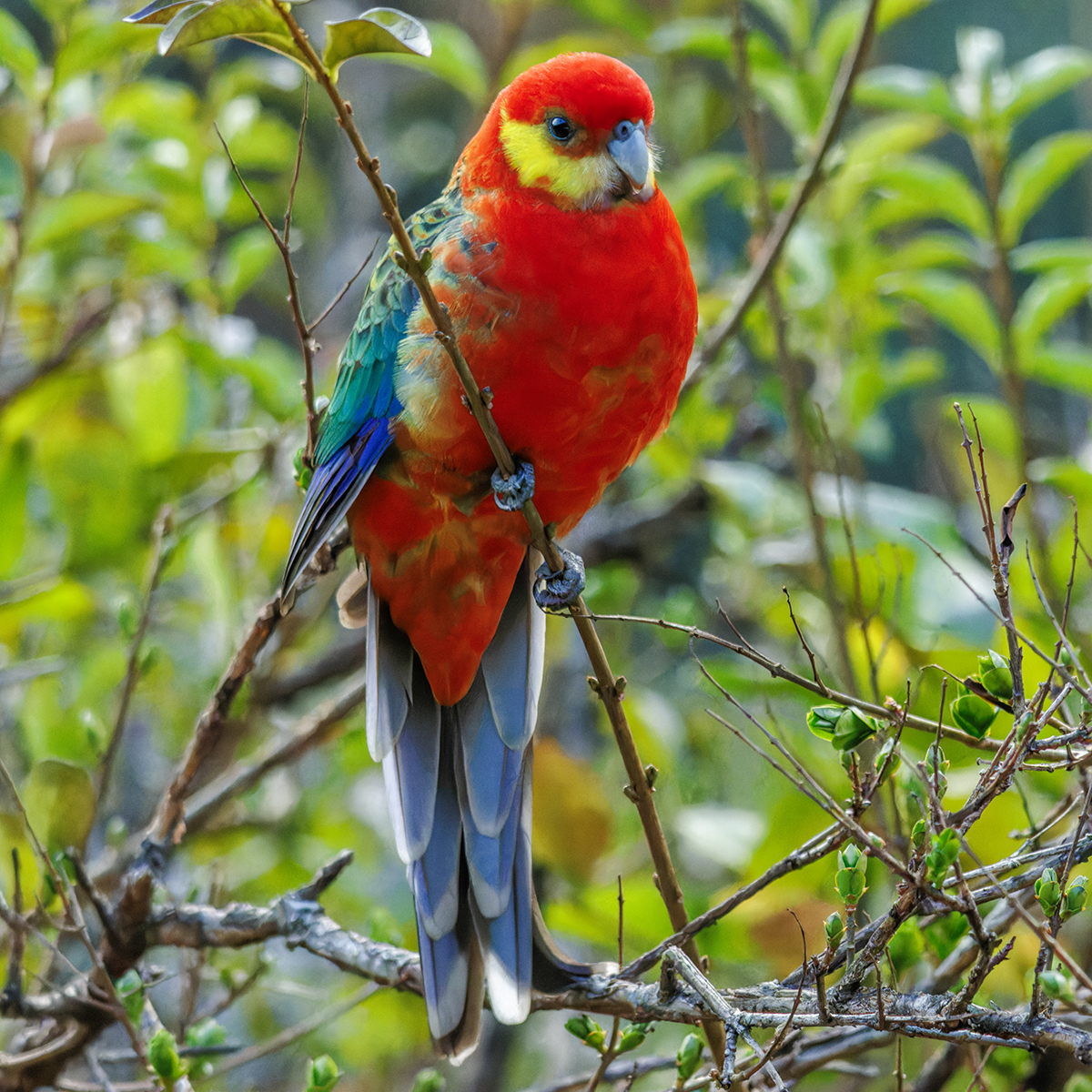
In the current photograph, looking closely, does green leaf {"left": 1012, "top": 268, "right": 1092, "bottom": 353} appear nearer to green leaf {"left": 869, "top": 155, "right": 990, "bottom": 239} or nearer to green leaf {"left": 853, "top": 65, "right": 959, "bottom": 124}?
green leaf {"left": 869, "top": 155, "right": 990, "bottom": 239}

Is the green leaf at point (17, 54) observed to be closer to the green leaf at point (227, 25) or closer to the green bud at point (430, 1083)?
the green leaf at point (227, 25)

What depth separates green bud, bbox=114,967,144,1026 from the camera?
1406 millimetres

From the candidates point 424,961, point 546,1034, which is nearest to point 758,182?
point 424,961

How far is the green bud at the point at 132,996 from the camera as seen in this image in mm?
1406

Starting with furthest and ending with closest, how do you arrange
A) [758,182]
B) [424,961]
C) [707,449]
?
[707,449]
[758,182]
[424,961]

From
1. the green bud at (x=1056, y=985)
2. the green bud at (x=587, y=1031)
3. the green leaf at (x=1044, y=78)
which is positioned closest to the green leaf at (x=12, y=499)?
the green bud at (x=587, y=1031)

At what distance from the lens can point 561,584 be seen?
1.82 m

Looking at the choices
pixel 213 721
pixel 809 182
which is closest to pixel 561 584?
pixel 213 721

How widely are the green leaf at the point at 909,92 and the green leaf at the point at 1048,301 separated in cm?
41

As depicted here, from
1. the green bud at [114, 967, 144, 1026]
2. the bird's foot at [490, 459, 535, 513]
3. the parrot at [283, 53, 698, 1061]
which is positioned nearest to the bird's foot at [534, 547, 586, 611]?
the parrot at [283, 53, 698, 1061]

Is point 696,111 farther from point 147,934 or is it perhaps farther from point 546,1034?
point 546,1034

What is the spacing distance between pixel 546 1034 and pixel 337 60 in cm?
282

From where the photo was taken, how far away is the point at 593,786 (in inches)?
90.4

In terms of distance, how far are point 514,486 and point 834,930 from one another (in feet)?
2.74
